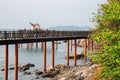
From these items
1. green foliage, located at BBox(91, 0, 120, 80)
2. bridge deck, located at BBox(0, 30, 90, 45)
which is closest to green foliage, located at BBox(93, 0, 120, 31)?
green foliage, located at BBox(91, 0, 120, 80)

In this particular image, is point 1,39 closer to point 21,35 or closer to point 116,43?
point 21,35

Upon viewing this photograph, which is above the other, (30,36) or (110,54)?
(30,36)

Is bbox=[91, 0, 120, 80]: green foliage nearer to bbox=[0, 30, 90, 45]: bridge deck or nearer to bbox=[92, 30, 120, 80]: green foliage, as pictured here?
bbox=[92, 30, 120, 80]: green foliage

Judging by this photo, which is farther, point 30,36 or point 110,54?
point 30,36

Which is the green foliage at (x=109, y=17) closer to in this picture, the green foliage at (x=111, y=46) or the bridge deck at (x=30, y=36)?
the green foliage at (x=111, y=46)

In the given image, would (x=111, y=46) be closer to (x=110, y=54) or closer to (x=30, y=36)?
(x=110, y=54)

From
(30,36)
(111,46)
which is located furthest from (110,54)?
(30,36)

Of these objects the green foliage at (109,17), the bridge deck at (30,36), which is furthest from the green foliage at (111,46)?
the bridge deck at (30,36)

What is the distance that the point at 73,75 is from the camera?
39.5 metres

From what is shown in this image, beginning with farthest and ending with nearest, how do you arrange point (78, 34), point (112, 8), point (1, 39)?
point (78, 34) < point (1, 39) < point (112, 8)

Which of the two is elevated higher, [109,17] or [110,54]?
[109,17]

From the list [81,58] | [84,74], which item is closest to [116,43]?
[84,74]

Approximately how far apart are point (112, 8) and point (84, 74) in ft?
43.8

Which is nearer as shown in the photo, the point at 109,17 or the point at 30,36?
the point at 109,17
